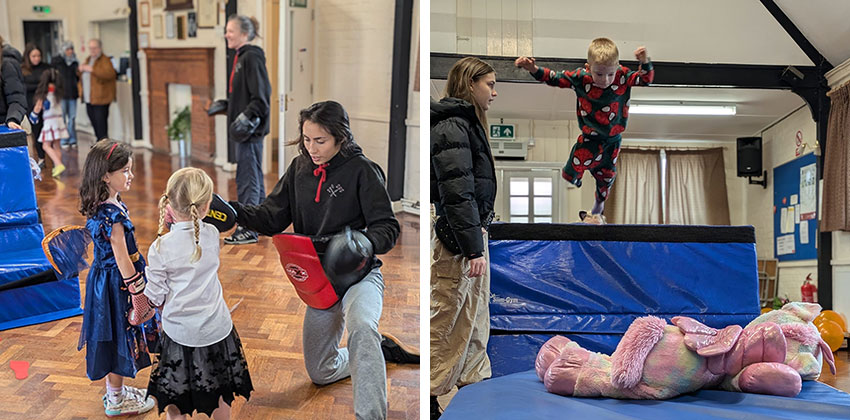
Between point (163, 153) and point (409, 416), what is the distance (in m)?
0.98

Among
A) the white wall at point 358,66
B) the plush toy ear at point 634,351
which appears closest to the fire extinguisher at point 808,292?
the plush toy ear at point 634,351

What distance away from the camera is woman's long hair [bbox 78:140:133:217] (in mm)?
1759

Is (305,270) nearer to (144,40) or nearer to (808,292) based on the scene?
(144,40)

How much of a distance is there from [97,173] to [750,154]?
1.76m

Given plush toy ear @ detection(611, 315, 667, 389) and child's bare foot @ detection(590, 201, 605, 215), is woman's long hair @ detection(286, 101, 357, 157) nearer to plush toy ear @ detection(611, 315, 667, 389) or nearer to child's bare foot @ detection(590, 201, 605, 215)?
child's bare foot @ detection(590, 201, 605, 215)

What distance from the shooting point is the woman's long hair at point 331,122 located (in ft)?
6.01

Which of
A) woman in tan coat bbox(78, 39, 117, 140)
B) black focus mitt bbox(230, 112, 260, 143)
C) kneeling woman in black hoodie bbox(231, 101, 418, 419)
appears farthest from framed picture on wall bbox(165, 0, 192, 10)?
Result: kneeling woman in black hoodie bbox(231, 101, 418, 419)

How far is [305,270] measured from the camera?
6.07 ft

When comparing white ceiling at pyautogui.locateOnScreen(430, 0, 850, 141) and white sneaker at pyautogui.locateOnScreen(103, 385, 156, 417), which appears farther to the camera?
white ceiling at pyautogui.locateOnScreen(430, 0, 850, 141)

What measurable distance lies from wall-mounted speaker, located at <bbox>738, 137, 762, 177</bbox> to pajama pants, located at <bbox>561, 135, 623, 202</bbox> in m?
0.33

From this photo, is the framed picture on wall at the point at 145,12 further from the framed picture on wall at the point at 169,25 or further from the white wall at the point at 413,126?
the white wall at the point at 413,126

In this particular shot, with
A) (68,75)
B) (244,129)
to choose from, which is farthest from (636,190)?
(68,75)

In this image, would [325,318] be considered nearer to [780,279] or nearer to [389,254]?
[389,254]

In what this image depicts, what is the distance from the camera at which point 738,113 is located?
1.97m
